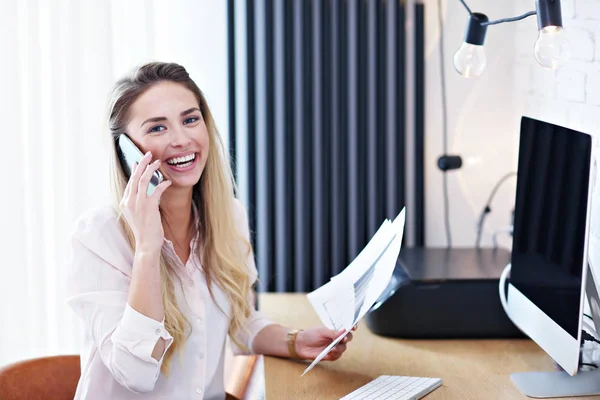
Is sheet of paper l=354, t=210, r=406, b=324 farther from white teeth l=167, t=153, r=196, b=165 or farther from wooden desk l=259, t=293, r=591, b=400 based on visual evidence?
white teeth l=167, t=153, r=196, b=165

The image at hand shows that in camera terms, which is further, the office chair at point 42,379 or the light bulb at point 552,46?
the office chair at point 42,379

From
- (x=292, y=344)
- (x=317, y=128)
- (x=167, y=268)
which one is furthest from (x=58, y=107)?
(x=292, y=344)

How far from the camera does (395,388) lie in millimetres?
1449

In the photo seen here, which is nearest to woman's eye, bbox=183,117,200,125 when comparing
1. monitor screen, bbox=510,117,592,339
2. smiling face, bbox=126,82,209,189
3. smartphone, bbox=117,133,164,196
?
smiling face, bbox=126,82,209,189

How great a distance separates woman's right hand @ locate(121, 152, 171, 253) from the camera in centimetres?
146

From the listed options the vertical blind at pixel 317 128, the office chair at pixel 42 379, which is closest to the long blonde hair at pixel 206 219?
the office chair at pixel 42 379

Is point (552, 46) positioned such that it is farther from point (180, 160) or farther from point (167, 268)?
point (167, 268)

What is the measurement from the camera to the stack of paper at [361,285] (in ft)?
4.64

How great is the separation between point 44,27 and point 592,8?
5.07 ft

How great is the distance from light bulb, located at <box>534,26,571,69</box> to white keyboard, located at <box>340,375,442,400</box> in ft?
2.17

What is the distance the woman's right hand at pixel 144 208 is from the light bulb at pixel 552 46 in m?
0.78

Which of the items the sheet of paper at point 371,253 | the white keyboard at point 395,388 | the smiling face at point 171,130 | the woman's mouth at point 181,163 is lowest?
the white keyboard at point 395,388

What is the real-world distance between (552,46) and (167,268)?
0.91m

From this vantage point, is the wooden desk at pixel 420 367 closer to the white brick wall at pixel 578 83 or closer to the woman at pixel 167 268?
the woman at pixel 167 268
